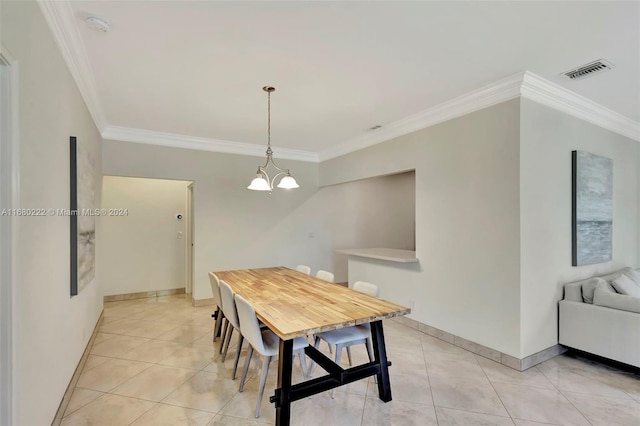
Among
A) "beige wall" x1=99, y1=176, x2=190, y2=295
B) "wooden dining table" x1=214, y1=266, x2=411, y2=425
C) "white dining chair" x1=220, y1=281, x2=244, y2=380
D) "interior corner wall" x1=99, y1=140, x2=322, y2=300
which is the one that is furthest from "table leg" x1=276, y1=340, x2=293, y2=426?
"beige wall" x1=99, y1=176, x2=190, y2=295

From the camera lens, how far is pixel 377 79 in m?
2.79

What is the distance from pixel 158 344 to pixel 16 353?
2.32 m

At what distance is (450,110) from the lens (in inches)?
132

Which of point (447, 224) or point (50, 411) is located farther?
point (447, 224)

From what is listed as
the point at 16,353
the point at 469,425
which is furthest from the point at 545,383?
the point at 16,353

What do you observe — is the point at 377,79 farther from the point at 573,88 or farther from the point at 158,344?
the point at 158,344

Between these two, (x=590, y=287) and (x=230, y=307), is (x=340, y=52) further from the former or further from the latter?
(x=590, y=287)

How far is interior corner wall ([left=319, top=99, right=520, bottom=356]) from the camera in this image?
2.87 meters

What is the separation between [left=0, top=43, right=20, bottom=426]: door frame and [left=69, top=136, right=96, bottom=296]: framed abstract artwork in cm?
119

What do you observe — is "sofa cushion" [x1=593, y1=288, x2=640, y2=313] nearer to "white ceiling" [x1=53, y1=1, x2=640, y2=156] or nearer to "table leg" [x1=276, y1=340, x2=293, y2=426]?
"white ceiling" [x1=53, y1=1, x2=640, y2=156]

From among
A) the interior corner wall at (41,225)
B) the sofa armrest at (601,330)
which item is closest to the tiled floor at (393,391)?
the sofa armrest at (601,330)

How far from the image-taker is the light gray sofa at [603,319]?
2686 mm

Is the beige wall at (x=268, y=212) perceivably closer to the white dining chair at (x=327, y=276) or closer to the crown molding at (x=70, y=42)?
the crown molding at (x=70, y=42)

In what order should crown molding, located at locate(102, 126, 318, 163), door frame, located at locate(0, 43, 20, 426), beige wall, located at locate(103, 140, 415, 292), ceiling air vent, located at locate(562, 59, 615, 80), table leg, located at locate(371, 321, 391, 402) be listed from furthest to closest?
beige wall, located at locate(103, 140, 415, 292) < crown molding, located at locate(102, 126, 318, 163) < ceiling air vent, located at locate(562, 59, 615, 80) < table leg, located at locate(371, 321, 391, 402) < door frame, located at locate(0, 43, 20, 426)
